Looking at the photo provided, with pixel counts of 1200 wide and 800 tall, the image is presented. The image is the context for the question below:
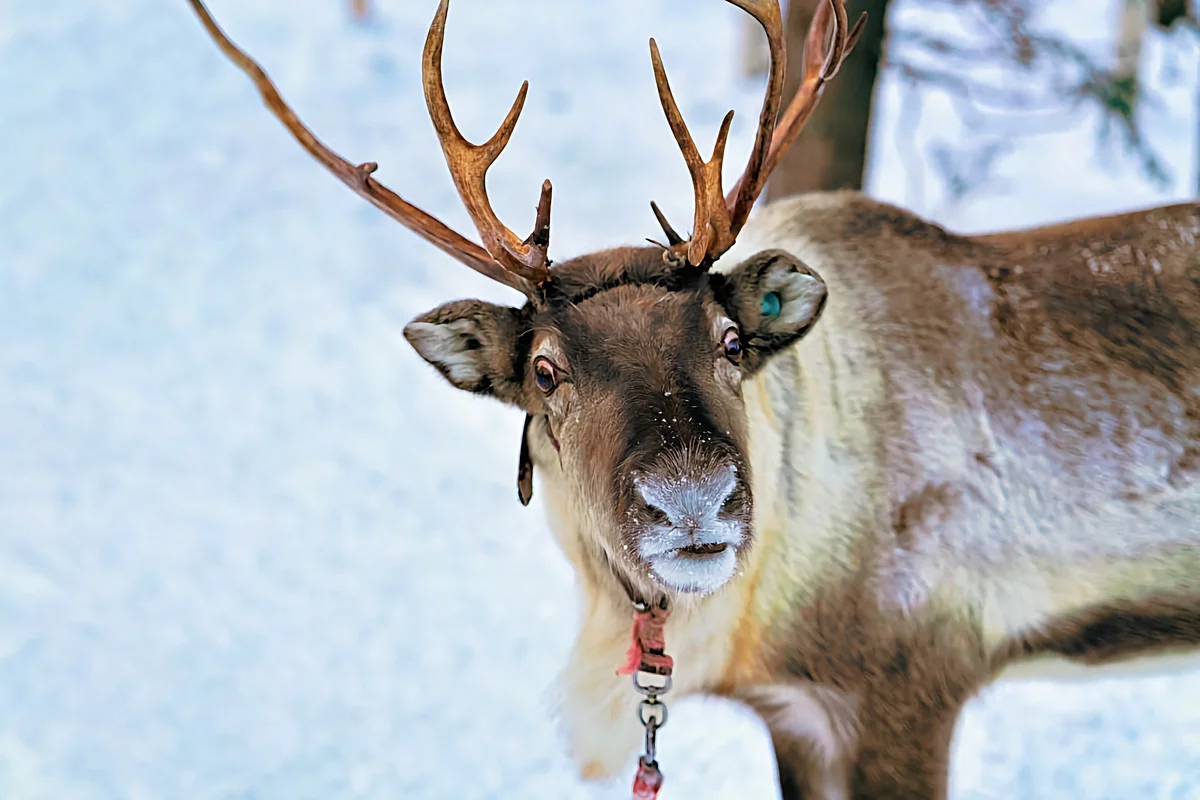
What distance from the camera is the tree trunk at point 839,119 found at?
5167 mm

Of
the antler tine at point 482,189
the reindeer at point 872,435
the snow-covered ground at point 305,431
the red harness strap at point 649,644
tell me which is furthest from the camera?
the snow-covered ground at point 305,431

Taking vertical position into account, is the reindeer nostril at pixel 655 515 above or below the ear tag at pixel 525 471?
below

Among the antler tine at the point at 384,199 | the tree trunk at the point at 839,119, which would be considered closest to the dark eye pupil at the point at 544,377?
the antler tine at the point at 384,199

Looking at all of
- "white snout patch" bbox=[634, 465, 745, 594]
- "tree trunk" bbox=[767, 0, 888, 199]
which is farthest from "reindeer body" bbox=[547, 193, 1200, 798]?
"tree trunk" bbox=[767, 0, 888, 199]

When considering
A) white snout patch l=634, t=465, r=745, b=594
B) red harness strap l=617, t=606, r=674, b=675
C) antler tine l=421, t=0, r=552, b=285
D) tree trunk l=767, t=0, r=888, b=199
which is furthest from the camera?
tree trunk l=767, t=0, r=888, b=199

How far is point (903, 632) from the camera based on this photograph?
120 inches

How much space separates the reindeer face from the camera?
Answer: 2.33 meters

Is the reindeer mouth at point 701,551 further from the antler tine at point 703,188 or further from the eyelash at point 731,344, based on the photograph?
the antler tine at point 703,188

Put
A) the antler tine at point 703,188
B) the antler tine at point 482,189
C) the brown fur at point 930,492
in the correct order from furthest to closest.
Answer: the brown fur at point 930,492 < the antler tine at point 482,189 < the antler tine at point 703,188

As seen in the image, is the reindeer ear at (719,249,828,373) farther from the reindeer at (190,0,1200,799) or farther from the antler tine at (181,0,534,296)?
the antler tine at (181,0,534,296)

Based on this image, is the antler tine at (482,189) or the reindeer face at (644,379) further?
the antler tine at (482,189)

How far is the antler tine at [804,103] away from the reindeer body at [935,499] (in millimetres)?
317

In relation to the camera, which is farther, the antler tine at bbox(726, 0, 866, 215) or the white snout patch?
the antler tine at bbox(726, 0, 866, 215)

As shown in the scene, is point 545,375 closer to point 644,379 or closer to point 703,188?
point 644,379
